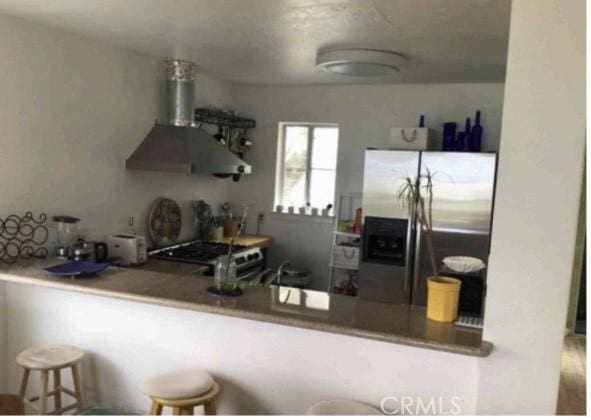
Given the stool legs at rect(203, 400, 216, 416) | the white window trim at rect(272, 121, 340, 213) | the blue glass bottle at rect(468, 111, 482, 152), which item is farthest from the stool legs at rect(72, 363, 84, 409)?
the blue glass bottle at rect(468, 111, 482, 152)

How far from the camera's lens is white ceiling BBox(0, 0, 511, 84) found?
2336 millimetres

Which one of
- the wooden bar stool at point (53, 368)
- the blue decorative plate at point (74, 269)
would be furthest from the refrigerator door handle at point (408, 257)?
the wooden bar stool at point (53, 368)

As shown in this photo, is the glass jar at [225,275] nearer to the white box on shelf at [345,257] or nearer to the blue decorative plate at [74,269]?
the blue decorative plate at [74,269]

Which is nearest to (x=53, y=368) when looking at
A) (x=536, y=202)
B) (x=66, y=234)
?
(x=66, y=234)

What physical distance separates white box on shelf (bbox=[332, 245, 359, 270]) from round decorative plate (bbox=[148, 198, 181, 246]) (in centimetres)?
147

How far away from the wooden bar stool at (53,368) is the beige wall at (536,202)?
199cm

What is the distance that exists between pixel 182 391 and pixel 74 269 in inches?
39.1

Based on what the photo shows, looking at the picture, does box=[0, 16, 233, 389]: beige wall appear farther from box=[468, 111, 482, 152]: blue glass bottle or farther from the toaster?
box=[468, 111, 482, 152]: blue glass bottle

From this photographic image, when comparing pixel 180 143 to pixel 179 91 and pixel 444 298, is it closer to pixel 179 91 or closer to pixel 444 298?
pixel 179 91

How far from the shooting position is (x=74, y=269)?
2.60m

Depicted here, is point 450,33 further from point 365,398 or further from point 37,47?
point 37,47

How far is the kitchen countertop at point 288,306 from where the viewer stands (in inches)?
72.6

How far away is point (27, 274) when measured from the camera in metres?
2.53

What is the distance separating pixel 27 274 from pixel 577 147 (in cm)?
262
